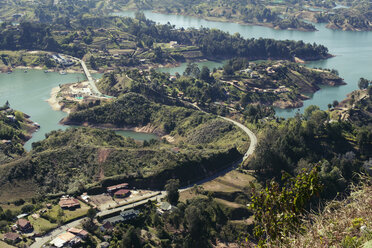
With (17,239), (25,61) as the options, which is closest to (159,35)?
(25,61)

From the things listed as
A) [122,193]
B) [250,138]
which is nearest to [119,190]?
[122,193]

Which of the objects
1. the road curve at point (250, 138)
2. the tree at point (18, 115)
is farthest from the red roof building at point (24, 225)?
the tree at point (18, 115)

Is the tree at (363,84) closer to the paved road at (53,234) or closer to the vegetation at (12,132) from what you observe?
the vegetation at (12,132)

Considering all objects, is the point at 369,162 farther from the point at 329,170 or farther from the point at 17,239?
the point at 17,239

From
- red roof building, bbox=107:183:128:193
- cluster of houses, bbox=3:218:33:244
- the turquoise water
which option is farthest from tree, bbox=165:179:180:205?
the turquoise water

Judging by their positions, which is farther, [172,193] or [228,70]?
[228,70]

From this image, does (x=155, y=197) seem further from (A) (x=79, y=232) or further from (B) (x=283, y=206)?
(B) (x=283, y=206)

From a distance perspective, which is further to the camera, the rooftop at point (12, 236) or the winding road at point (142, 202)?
the winding road at point (142, 202)
